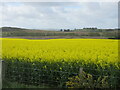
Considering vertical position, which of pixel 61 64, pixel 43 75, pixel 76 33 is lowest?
pixel 43 75

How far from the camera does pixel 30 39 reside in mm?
10930

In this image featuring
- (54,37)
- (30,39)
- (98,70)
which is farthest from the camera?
(30,39)

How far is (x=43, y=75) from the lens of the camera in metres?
7.37

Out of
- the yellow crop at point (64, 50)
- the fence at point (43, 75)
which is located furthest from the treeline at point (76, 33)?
the fence at point (43, 75)

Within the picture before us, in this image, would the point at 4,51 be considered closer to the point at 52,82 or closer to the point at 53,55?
the point at 53,55

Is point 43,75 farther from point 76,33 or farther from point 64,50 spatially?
point 76,33

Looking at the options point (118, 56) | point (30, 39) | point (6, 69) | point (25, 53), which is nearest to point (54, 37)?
point (30, 39)

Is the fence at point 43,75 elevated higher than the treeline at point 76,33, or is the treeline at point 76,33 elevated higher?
the treeline at point 76,33

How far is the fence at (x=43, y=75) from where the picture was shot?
661 centimetres

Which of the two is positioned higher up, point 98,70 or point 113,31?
point 113,31

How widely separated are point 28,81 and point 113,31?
354cm

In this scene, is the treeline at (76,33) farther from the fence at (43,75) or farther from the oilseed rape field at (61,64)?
the fence at (43,75)

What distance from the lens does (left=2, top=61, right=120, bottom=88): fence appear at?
6612 millimetres

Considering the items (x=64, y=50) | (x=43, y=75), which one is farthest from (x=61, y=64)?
(x=64, y=50)
